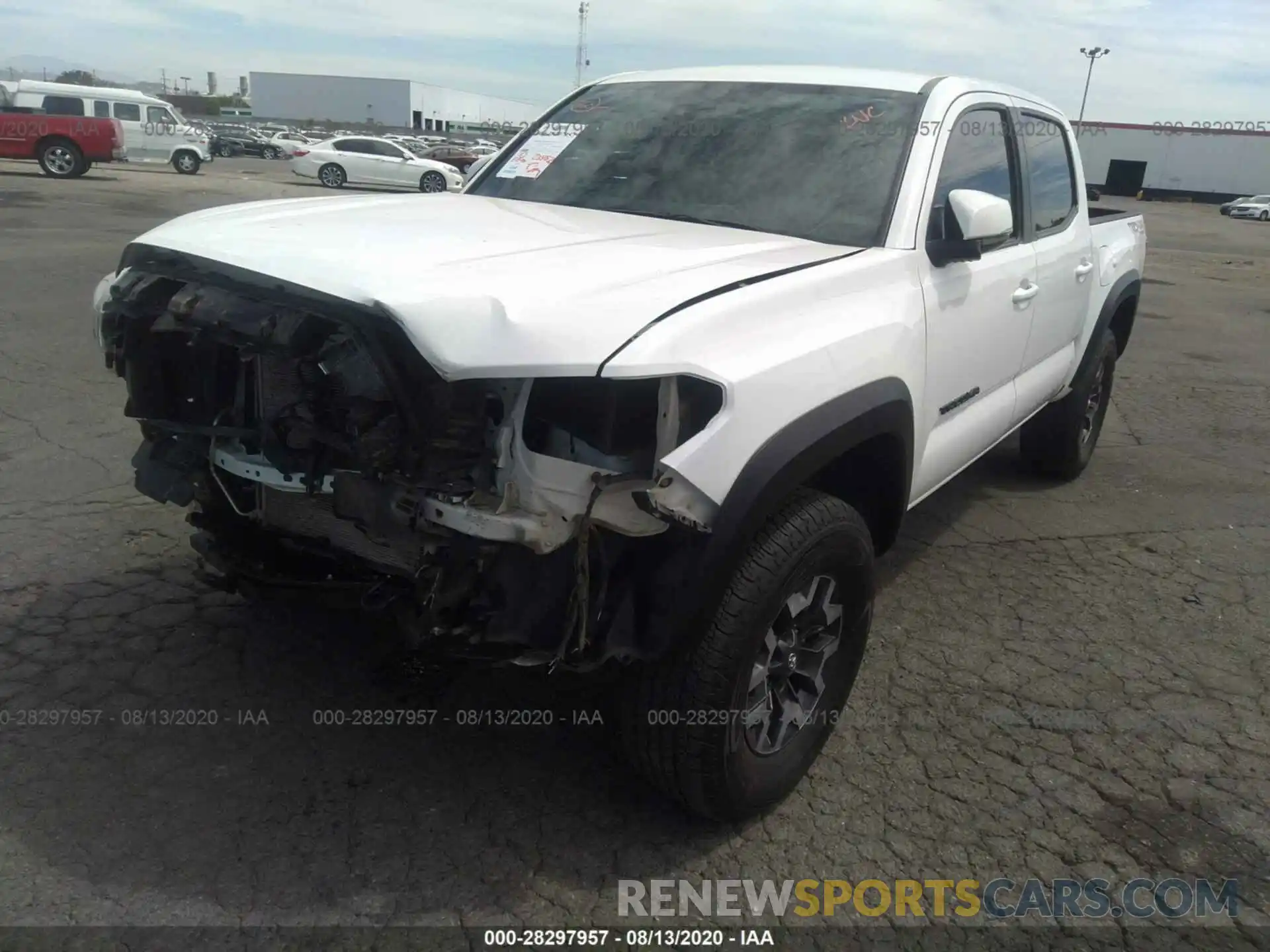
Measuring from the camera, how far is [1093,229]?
504 cm

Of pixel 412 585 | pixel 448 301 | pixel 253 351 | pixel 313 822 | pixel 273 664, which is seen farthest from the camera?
pixel 273 664

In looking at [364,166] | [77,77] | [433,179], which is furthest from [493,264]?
[77,77]

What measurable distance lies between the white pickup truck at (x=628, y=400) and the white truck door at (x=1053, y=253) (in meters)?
0.67

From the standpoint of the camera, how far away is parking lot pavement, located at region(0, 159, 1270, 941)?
2.44 metres

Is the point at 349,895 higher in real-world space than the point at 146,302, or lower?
lower

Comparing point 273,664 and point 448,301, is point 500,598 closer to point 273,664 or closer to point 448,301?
point 448,301

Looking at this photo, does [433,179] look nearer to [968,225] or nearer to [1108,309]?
[1108,309]

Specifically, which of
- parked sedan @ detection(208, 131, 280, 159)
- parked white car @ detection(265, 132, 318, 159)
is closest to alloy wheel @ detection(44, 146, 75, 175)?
parked sedan @ detection(208, 131, 280, 159)

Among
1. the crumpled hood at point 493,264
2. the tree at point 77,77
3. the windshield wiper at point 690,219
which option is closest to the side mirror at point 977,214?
the crumpled hood at point 493,264

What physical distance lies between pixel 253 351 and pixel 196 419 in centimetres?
47

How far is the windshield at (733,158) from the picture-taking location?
10.7ft

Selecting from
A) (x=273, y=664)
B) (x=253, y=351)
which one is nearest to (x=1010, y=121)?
(x=253, y=351)

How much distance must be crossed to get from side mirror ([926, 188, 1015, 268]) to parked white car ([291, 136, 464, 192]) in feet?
85.7

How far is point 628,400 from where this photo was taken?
2172 millimetres
